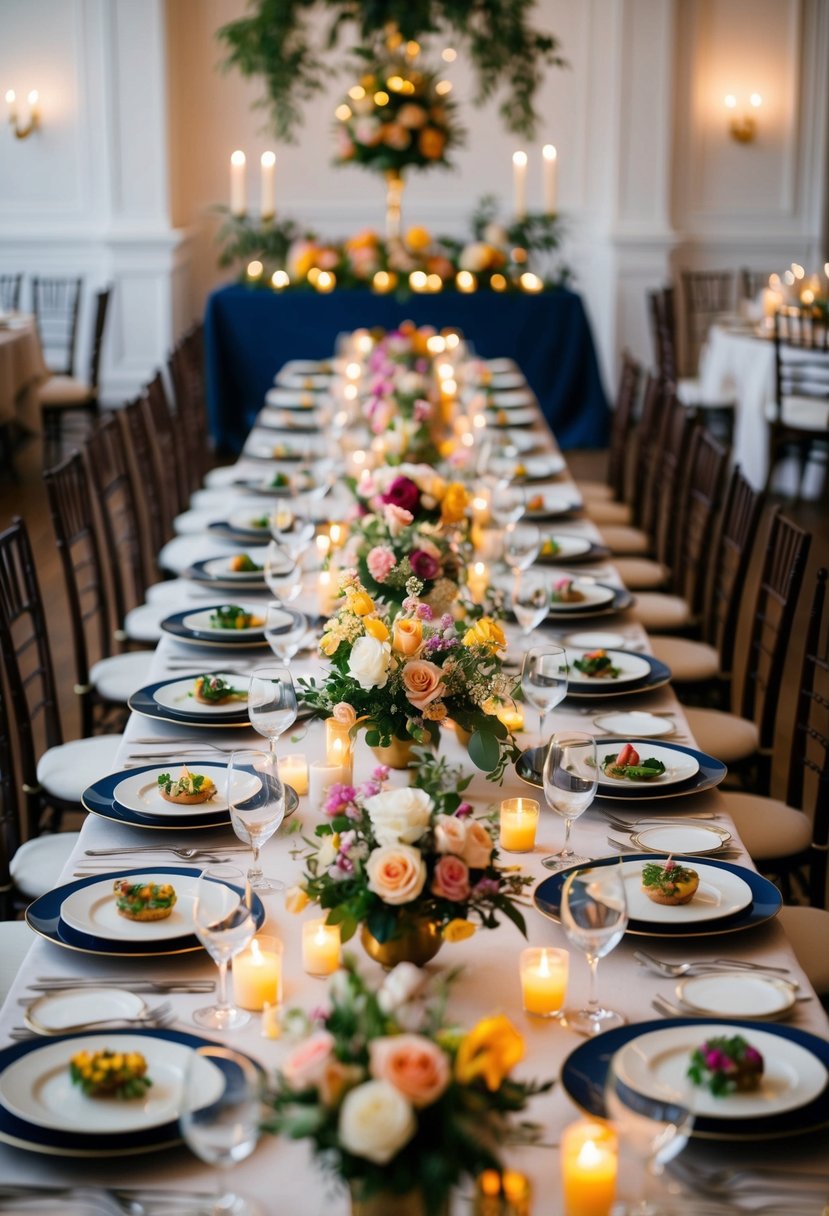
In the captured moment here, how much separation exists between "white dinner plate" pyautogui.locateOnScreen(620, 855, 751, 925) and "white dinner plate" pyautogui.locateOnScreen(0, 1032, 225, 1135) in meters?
0.64

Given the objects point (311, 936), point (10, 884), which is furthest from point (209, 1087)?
point (10, 884)

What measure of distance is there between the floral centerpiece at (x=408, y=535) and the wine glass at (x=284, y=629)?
0.49 feet

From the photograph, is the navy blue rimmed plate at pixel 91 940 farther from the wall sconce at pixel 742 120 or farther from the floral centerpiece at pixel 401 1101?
the wall sconce at pixel 742 120

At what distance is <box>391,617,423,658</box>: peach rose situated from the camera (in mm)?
2178

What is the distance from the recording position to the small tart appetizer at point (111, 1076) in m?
1.52

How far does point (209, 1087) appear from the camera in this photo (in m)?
1.25

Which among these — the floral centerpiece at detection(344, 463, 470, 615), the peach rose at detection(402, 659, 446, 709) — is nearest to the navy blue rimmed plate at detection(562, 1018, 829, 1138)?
the peach rose at detection(402, 659, 446, 709)

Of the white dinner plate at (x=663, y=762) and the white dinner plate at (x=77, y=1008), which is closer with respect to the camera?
the white dinner plate at (x=77, y=1008)

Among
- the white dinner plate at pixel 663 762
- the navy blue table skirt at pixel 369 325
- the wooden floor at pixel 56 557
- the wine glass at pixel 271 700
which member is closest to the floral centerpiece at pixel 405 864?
the wine glass at pixel 271 700

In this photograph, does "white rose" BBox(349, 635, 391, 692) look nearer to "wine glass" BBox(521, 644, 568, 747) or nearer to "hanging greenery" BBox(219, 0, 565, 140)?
"wine glass" BBox(521, 644, 568, 747)

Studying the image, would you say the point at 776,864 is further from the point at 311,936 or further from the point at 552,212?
the point at 552,212

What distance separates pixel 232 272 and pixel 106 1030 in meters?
9.59

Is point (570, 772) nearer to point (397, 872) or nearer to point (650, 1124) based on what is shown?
point (397, 872)

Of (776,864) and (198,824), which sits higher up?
(198,824)
